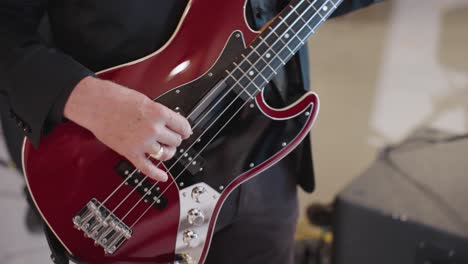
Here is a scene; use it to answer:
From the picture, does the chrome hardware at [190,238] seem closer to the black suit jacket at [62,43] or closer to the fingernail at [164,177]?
the fingernail at [164,177]

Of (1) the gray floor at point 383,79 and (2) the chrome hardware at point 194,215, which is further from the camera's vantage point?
(1) the gray floor at point 383,79

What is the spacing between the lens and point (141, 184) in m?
0.67

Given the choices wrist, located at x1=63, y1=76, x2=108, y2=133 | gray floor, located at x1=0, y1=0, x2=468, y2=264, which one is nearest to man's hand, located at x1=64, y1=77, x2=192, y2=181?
wrist, located at x1=63, y1=76, x2=108, y2=133

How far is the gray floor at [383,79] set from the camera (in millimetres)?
1664

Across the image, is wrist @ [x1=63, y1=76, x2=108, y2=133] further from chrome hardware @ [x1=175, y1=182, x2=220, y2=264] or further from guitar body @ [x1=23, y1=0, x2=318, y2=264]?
chrome hardware @ [x1=175, y1=182, x2=220, y2=264]

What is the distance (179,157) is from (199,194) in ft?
0.19

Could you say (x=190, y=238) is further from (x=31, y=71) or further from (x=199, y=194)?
(x=31, y=71)

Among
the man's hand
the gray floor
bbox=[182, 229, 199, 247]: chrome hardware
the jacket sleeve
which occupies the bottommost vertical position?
the gray floor

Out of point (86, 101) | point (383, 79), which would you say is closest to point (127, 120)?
point (86, 101)

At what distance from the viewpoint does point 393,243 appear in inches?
41.6

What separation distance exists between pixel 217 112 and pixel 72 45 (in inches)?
8.1

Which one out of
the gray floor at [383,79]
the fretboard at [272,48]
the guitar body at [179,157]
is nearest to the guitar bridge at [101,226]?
the guitar body at [179,157]

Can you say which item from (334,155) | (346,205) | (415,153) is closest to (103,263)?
(346,205)

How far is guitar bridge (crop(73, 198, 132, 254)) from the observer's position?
655mm
